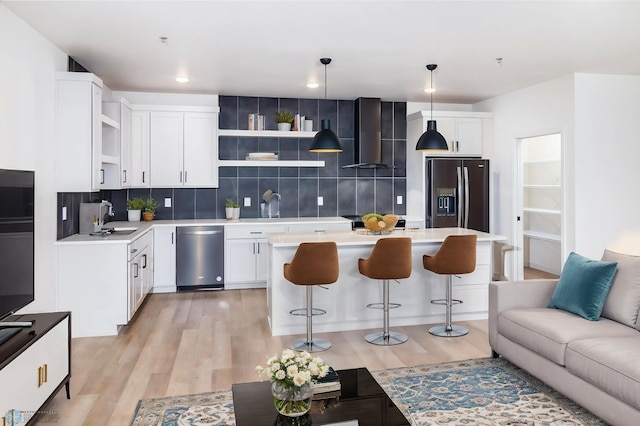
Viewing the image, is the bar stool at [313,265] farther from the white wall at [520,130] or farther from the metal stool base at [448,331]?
the white wall at [520,130]

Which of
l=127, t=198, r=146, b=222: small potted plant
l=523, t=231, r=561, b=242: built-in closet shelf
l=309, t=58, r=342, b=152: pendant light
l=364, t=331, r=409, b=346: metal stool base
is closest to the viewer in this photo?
l=364, t=331, r=409, b=346: metal stool base

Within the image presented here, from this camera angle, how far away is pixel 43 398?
266 cm

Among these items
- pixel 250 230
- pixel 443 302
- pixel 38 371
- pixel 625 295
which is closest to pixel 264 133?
pixel 250 230

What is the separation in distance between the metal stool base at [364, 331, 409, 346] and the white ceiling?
8.67 feet

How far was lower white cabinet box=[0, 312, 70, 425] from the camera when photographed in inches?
89.4

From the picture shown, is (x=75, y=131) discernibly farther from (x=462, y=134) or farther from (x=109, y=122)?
(x=462, y=134)

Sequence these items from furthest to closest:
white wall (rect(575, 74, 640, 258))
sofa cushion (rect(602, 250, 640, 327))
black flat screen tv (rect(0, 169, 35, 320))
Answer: white wall (rect(575, 74, 640, 258))
sofa cushion (rect(602, 250, 640, 327))
black flat screen tv (rect(0, 169, 35, 320))

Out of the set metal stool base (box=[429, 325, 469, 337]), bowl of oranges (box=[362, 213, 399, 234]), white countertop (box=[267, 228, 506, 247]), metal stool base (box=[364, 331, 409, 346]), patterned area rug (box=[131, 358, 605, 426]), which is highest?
bowl of oranges (box=[362, 213, 399, 234])

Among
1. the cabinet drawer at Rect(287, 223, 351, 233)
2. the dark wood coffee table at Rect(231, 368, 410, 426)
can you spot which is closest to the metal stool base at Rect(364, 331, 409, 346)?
the dark wood coffee table at Rect(231, 368, 410, 426)

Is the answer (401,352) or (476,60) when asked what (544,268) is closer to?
(476,60)

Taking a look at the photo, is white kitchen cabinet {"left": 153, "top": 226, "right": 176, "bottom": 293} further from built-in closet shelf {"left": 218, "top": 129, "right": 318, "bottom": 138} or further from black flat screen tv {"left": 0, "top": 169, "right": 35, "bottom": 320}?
black flat screen tv {"left": 0, "top": 169, "right": 35, "bottom": 320}

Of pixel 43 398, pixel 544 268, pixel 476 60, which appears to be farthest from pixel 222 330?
pixel 544 268

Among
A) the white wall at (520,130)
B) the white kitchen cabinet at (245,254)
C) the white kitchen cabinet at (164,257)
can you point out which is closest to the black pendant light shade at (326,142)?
the white kitchen cabinet at (245,254)

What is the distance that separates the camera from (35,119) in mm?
3936
